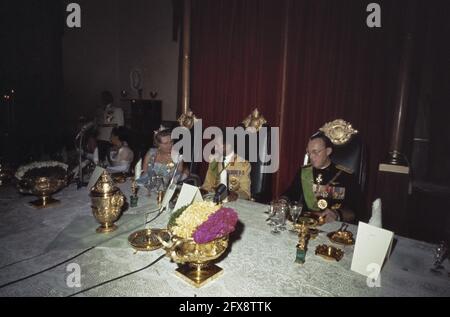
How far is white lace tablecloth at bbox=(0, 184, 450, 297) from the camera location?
1164 millimetres

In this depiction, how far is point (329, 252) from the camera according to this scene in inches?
57.5

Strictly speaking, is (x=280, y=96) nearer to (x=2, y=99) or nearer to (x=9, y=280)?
(x=9, y=280)

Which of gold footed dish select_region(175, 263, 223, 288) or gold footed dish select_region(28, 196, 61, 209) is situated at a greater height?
gold footed dish select_region(175, 263, 223, 288)

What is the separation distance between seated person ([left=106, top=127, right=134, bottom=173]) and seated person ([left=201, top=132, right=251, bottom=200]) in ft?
3.50

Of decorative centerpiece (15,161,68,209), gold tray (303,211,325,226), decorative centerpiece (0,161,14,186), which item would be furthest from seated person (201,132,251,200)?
decorative centerpiece (0,161,14,186)

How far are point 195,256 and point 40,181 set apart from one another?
57.7 inches

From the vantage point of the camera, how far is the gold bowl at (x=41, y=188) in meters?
2.04

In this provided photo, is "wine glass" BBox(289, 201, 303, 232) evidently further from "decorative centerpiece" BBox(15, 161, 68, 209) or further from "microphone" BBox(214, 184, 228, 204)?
"decorative centerpiece" BBox(15, 161, 68, 209)

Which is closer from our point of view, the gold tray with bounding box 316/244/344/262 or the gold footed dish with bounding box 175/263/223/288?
the gold footed dish with bounding box 175/263/223/288

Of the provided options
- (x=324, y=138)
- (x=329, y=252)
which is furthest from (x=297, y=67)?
(x=329, y=252)

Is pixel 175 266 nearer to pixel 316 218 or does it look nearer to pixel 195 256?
pixel 195 256

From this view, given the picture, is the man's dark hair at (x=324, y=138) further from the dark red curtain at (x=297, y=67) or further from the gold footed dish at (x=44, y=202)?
the gold footed dish at (x=44, y=202)

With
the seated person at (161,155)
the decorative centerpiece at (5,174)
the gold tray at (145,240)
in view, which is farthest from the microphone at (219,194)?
the decorative centerpiece at (5,174)
